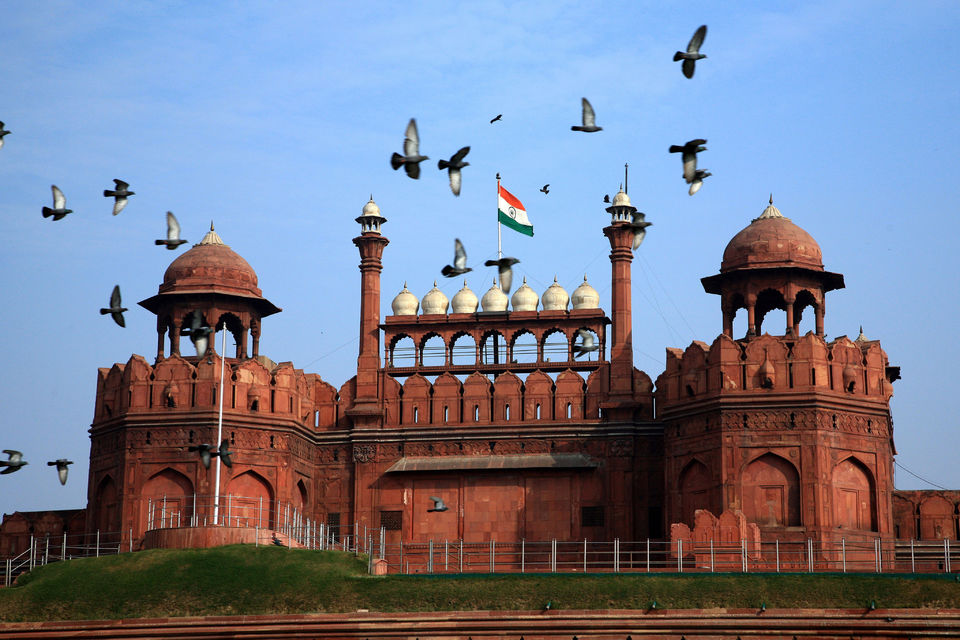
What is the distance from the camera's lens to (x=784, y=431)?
1891 inches

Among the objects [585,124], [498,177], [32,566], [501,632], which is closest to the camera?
[585,124]

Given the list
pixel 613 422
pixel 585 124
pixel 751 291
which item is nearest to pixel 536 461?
pixel 613 422

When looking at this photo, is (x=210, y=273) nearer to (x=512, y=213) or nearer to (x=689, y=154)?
(x=512, y=213)

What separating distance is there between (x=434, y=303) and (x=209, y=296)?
6.75m

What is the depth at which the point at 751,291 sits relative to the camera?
169 ft

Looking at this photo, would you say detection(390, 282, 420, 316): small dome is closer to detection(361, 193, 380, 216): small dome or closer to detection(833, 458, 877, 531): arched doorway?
detection(361, 193, 380, 216): small dome

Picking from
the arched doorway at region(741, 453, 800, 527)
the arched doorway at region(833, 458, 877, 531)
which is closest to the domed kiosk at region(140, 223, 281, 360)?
the arched doorway at region(741, 453, 800, 527)

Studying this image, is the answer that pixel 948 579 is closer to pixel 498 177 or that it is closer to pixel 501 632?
pixel 501 632

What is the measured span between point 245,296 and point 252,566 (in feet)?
39.4

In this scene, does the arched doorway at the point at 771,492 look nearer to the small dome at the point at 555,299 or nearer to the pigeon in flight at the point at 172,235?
the small dome at the point at 555,299

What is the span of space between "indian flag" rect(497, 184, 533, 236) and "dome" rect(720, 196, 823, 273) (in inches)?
259

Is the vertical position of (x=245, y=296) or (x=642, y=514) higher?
(x=245, y=296)

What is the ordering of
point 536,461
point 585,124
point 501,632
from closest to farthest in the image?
point 585,124 < point 501,632 < point 536,461

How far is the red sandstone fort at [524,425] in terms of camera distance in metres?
48.2
